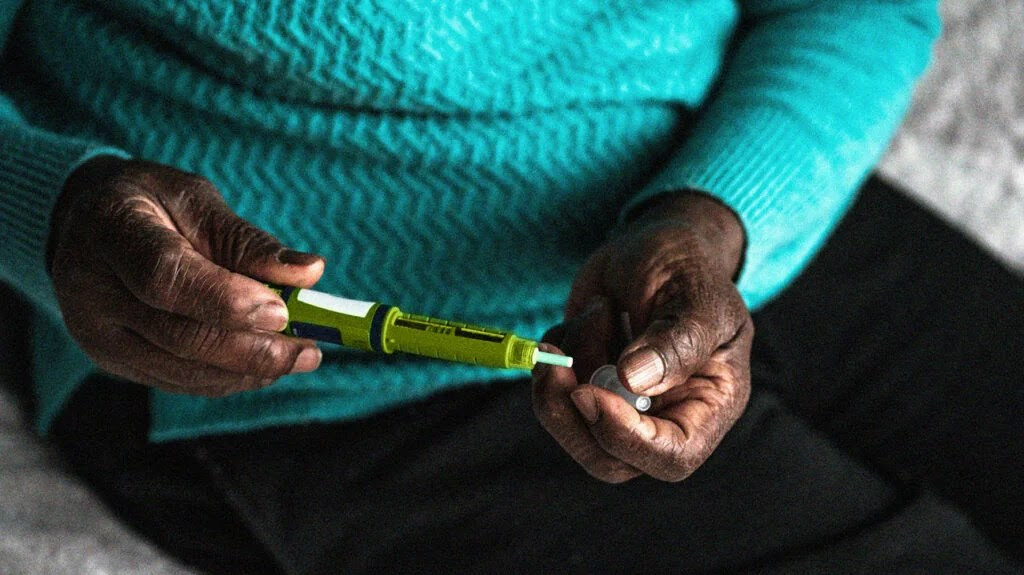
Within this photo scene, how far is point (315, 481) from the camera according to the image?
74 centimetres

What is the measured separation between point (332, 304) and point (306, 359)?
0.05 metres

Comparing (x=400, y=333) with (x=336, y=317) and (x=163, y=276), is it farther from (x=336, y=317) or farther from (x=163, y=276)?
(x=163, y=276)

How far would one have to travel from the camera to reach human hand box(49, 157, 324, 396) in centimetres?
55

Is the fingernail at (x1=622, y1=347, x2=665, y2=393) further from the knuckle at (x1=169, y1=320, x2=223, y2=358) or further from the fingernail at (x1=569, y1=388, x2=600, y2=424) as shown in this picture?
the knuckle at (x1=169, y1=320, x2=223, y2=358)

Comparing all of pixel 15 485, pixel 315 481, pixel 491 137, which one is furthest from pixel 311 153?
pixel 15 485

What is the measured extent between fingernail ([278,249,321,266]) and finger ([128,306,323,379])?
5 centimetres

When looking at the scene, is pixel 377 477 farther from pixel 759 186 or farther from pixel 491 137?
pixel 759 186

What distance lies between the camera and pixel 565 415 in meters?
0.55

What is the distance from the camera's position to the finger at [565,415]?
0.55 metres

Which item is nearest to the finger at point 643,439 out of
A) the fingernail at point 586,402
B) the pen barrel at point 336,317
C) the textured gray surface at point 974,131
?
the fingernail at point 586,402

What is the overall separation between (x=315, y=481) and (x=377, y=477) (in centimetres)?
5

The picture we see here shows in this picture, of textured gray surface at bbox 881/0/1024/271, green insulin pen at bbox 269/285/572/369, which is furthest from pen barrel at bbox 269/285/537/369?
textured gray surface at bbox 881/0/1024/271

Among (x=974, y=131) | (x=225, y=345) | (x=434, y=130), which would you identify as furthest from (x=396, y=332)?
(x=974, y=131)

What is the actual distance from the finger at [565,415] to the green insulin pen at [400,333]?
1 centimetres
